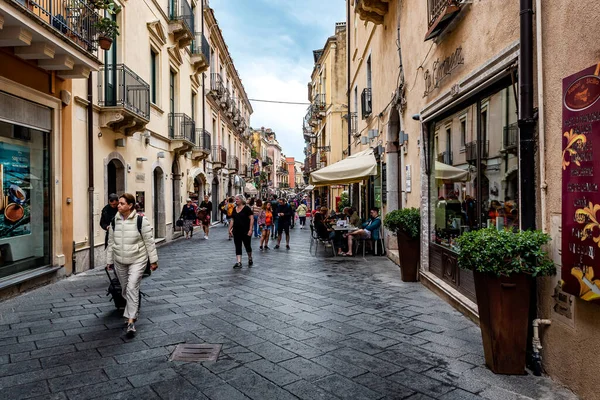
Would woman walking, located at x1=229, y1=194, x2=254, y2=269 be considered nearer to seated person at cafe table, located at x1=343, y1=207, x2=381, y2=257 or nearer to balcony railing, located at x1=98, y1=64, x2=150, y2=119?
seated person at cafe table, located at x1=343, y1=207, x2=381, y2=257

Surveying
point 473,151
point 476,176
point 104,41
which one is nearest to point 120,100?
point 104,41

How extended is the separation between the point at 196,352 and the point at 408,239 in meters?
4.34

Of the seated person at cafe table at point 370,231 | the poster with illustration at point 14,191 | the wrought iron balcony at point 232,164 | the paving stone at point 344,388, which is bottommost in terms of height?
the paving stone at point 344,388

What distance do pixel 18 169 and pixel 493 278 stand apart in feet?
24.7

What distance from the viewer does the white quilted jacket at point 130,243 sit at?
16.6 feet

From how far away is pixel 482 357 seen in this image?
3.98m

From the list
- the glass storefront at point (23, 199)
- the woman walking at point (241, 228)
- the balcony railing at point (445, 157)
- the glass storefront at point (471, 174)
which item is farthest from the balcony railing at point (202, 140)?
the balcony railing at point (445, 157)

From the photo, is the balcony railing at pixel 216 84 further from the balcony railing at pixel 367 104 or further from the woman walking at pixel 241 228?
the woman walking at pixel 241 228

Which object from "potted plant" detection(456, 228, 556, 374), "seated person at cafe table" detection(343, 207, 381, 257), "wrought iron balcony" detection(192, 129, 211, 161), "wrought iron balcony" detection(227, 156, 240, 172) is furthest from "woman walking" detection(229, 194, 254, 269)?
"wrought iron balcony" detection(227, 156, 240, 172)

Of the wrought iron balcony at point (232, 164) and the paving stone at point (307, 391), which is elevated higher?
the wrought iron balcony at point (232, 164)

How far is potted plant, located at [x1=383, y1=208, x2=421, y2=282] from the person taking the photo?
286 inches

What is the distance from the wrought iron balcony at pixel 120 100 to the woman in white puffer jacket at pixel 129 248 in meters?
5.62

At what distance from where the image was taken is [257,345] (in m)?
4.36

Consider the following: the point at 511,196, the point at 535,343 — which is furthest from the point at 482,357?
the point at 511,196
